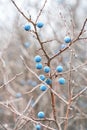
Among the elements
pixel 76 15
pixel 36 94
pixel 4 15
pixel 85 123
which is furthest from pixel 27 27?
pixel 76 15

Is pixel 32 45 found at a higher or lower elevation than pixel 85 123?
higher

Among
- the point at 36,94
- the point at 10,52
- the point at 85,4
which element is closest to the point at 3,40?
the point at 10,52

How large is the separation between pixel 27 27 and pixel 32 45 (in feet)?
13.8

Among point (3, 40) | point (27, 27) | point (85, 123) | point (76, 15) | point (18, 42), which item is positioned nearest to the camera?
point (27, 27)

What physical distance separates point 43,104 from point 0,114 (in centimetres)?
95

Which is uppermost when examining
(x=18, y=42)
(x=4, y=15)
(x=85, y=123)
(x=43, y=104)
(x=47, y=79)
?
(x=4, y=15)

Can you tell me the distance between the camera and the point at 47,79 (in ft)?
7.95

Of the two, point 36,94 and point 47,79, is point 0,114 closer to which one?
point 36,94

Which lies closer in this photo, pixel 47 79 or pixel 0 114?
pixel 47 79

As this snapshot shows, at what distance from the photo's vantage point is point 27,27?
2.33 m

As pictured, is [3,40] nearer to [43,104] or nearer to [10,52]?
[10,52]

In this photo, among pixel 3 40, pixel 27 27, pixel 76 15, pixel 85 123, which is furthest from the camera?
pixel 76 15

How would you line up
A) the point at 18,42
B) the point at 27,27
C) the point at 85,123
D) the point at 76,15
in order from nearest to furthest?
the point at 27,27 → the point at 85,123 → the point at 18,42 → the point at 76,15

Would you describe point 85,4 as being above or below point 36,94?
above
